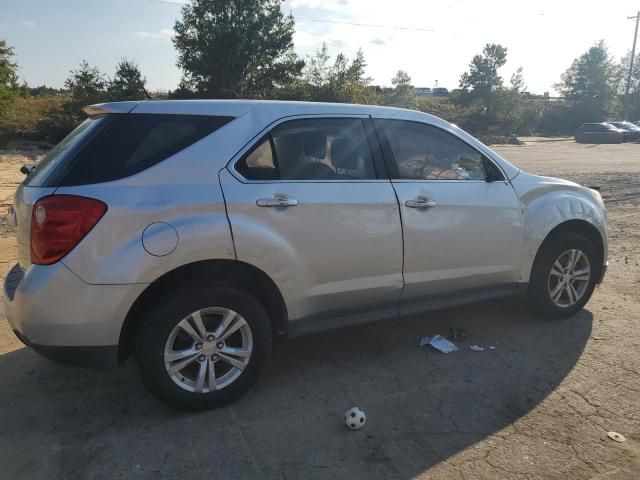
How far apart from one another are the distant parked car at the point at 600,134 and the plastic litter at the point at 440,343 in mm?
38916

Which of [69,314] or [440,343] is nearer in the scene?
[69,314]

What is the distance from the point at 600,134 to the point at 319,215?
4025cm

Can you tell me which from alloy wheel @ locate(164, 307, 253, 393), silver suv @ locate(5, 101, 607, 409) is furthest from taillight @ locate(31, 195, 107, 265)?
alloy wheel @ locate(164, 307, 253, 393)

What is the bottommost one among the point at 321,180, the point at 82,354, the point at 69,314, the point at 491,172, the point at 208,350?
the point at 208,350

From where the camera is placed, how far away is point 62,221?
2.59 meters

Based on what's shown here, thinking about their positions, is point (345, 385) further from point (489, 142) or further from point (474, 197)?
point (489, 142)

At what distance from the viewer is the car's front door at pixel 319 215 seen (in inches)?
117

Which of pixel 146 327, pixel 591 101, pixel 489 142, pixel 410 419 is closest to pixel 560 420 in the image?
pixel 410 419

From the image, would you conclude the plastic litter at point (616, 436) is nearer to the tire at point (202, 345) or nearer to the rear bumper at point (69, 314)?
the tire at point (202, 345)

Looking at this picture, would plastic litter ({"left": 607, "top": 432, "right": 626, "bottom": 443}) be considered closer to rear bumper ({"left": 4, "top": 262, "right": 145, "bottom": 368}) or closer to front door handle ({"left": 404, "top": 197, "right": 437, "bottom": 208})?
front door handle ({"left": 404, "top": 197, "right": 437, "bottom": 208})

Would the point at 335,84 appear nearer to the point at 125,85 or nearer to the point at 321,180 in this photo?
the point at 125,85

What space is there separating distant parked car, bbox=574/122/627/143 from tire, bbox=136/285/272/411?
4037cm

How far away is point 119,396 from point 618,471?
2888 millimetres

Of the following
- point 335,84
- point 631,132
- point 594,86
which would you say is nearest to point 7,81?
point 335,84
